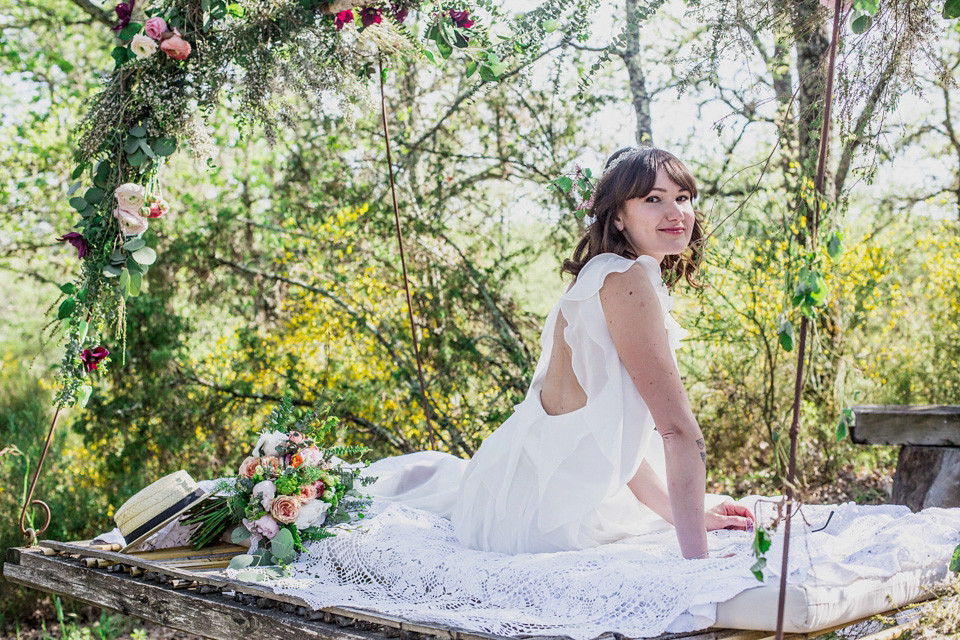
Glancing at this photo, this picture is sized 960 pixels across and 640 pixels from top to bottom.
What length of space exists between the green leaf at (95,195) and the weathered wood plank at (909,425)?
12.0 feet

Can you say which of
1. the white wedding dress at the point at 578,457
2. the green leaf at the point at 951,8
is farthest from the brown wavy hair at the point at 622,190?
the green leaf at the point at 951,8

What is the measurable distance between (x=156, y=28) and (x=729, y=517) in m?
2.72

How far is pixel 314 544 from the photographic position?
9.09 ft

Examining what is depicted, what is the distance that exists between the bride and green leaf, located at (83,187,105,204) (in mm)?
1872

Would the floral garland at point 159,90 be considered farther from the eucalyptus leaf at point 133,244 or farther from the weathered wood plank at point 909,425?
the weathered wood plank at point 909,425

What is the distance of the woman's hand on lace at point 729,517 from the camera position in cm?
274

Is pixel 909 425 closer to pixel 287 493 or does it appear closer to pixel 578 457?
pixel 578 457

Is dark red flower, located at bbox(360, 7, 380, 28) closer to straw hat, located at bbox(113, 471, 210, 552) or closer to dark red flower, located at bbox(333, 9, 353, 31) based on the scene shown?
dark red flower, located at bbox(333, 9, 353, 31)

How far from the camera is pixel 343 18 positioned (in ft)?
10.9

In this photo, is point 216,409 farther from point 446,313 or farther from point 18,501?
point 446,313

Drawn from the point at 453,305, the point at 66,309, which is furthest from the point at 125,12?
the point at 453,305

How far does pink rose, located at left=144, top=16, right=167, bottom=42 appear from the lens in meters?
3.21

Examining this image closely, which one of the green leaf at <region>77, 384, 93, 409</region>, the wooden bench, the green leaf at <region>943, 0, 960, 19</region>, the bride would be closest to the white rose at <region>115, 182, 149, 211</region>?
the green leaf at <region>77, 384, 93, 409</region>

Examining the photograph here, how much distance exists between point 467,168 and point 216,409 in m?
2.54
